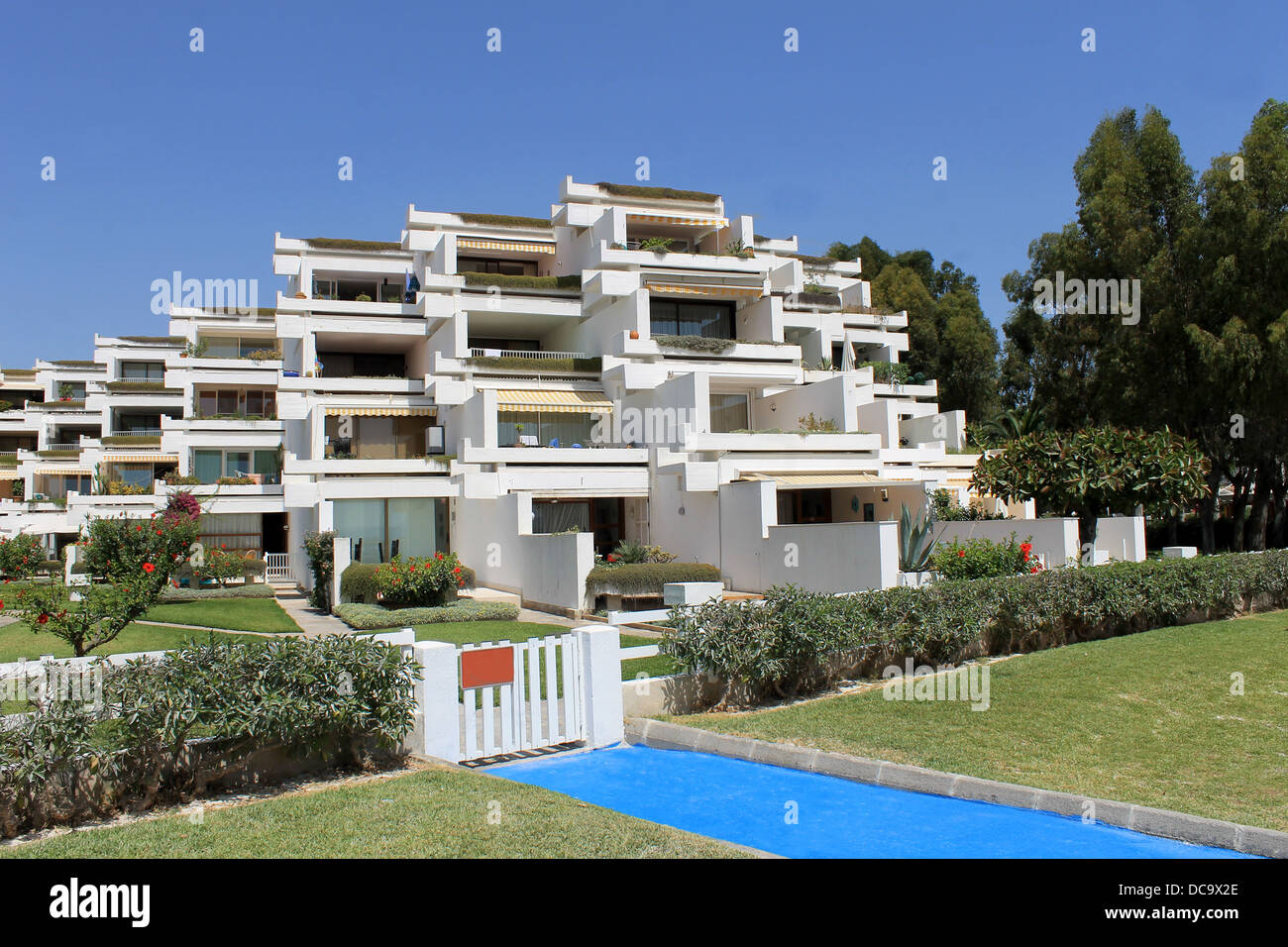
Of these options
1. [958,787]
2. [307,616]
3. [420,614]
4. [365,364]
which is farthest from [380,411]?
[958,787]

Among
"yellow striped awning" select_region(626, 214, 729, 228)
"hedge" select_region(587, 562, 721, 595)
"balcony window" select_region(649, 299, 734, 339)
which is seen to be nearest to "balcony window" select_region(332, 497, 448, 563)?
"hedge" select_region(587, 562, 721, 595)

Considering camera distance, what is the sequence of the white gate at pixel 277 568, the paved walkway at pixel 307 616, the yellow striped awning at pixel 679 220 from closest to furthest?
the paved walkway at pixel 307 616
the white gate at pixel 277 568
the yellow striped awning at pixel 679 220

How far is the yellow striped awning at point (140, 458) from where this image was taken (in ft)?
159

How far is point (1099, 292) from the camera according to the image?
3469cm

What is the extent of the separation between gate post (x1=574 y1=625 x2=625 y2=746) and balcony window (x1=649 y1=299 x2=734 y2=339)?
24513 millimetres

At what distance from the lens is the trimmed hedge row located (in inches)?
948

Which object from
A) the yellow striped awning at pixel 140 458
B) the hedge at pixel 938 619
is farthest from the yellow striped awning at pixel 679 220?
the yellow striped awning at pixel 140 458

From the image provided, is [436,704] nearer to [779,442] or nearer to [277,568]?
[779,442]

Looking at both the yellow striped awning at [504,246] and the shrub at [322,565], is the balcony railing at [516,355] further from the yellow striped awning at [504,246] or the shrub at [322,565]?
the shrub at [322,565]

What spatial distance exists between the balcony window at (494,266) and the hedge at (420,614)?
2078 centimetres

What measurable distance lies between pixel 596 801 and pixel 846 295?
46.6 meters

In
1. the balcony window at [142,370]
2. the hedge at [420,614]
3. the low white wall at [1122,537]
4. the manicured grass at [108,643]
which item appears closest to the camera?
the manicured grass at [108,643]

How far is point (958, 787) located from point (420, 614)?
15.0m
